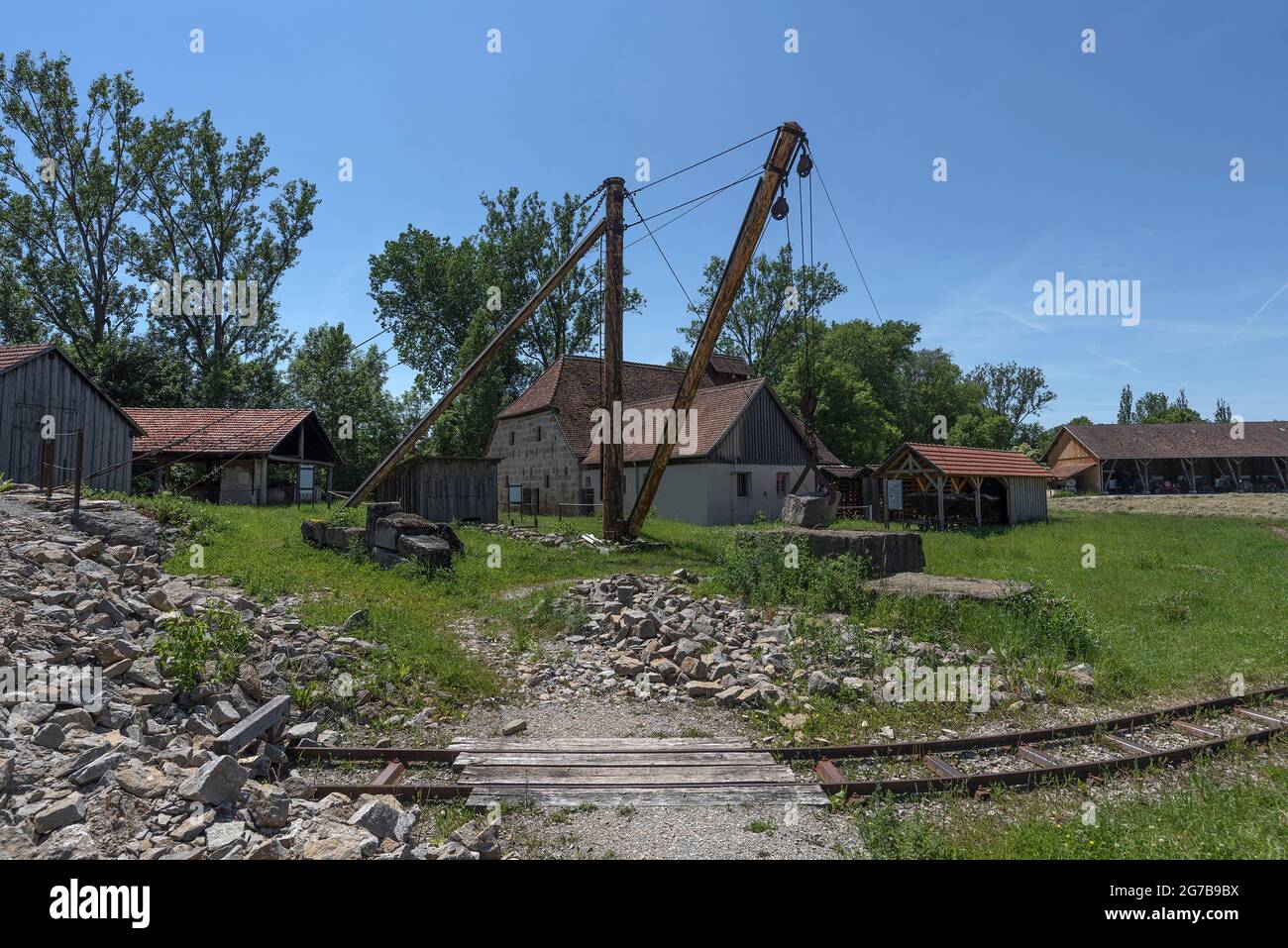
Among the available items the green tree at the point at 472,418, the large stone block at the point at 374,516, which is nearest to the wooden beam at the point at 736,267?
the large stone block at the point at 374,516

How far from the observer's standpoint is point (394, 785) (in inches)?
220

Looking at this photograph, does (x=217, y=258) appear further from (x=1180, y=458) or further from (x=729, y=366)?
(x=1180, y=458)

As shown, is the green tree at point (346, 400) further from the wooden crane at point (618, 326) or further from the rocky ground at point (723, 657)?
the rocky ground at point (723, 657)

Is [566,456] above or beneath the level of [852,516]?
above

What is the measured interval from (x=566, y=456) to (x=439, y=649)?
24.0 meters

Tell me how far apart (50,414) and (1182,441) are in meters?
71.2

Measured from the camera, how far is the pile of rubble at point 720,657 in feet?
26.9

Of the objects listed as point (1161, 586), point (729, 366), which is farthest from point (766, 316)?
point (1161, 586)

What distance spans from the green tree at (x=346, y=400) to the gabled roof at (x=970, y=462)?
31024 mm

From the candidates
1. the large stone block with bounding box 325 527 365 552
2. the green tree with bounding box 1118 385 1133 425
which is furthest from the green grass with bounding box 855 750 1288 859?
Result: the green tree with bounding box 1118 385 1133 425
